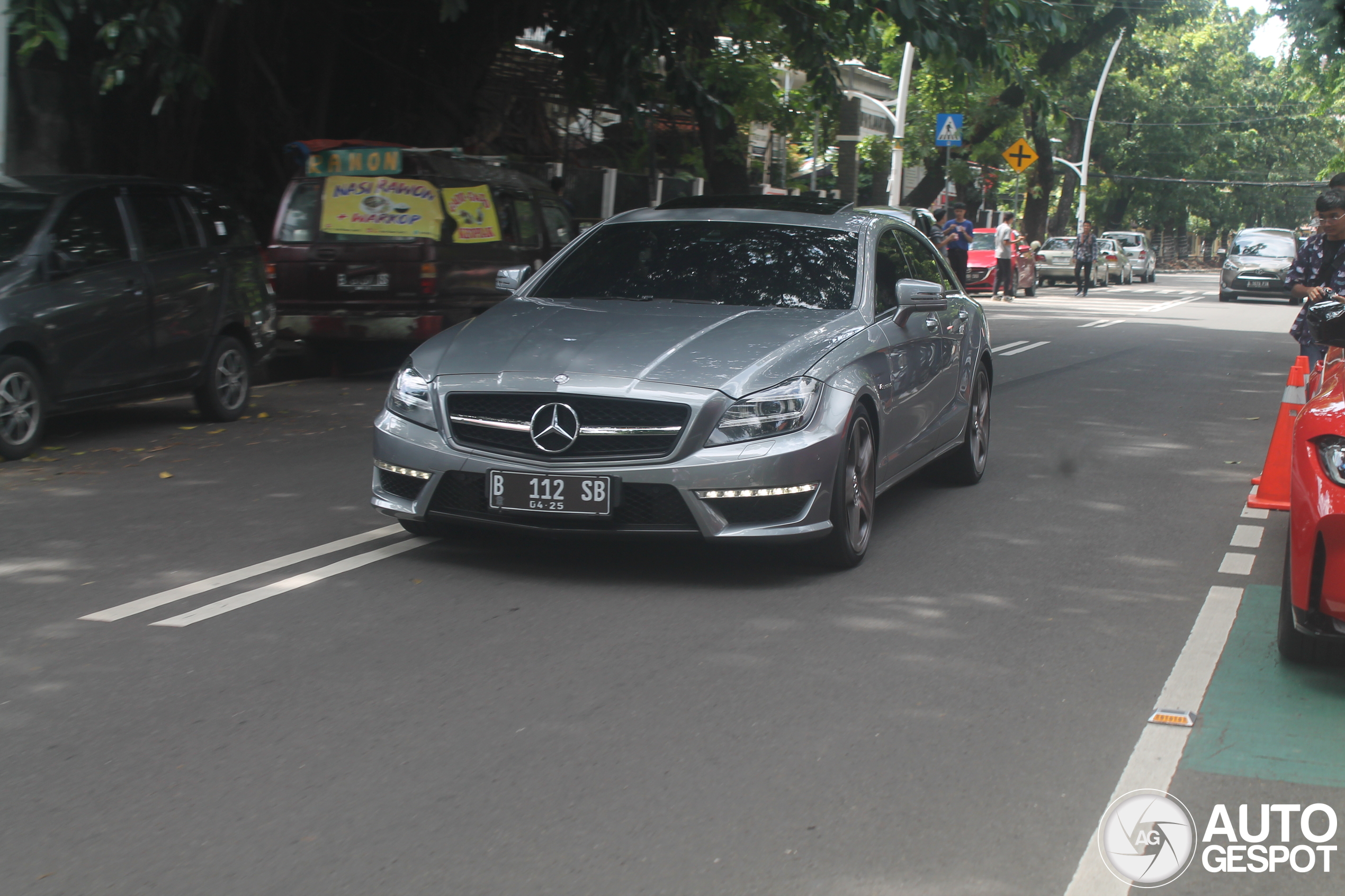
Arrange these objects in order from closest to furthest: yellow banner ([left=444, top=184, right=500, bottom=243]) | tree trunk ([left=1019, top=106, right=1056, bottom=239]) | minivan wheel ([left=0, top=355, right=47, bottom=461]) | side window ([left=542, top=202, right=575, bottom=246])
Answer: minivan wheel ([left=0, top=355, right=47, bottom=461]), yellow banner ([left=444, top=184, right=500, bottom=243]), side window ([left=542, top=202, right=575, bottom=246]), tree trunk ([left=1019, top=106, right=1056, bottom=239])

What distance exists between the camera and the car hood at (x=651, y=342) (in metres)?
6.11

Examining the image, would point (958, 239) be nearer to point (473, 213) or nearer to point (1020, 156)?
point (473, 213)

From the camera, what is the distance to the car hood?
6113 millimetres

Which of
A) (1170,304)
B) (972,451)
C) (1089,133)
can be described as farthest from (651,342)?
(1089,133)

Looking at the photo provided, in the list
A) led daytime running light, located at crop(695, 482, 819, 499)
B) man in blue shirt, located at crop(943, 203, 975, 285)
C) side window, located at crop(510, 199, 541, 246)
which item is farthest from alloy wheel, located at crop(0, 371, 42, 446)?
man in blue shirt, located at crop(943, 203, 975, 285)

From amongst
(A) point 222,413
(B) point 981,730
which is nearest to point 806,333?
(B) point 981,730

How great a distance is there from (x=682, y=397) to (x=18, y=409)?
5.02 meters

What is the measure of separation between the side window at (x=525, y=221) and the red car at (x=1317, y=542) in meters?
10.7

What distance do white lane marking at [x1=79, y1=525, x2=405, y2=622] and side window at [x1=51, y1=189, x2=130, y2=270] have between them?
3.66m

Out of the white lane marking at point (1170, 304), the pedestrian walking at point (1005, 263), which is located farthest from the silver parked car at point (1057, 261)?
the pedestrian walking at point (1005, 263)

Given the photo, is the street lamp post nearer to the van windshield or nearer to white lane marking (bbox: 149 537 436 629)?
the van windshield

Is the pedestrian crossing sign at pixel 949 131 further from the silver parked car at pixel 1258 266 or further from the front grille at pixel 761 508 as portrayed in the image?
the front grille at pixel 761 508

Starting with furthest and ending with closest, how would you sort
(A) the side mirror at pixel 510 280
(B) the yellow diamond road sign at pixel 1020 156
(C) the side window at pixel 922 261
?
(B) the yellow diamond road sign at pixel 1020 156
(C) the side window at pixel 922 261
(A) the side mirror at pixel 510 280

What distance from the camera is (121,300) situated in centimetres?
974
